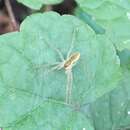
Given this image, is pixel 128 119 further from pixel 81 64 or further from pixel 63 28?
pixel 63 28

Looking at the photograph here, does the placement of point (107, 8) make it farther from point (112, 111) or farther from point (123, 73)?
point (112, 111)

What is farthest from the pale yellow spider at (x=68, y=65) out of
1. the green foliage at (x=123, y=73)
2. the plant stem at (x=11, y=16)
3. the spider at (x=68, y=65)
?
the plant stem at (x=11, y=16)

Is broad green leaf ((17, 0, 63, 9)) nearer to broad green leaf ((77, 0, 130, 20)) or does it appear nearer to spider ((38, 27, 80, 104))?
broad green leaf ((77, 0, 130, 20))

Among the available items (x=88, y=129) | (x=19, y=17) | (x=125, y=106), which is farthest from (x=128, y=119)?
(x=19, y=17)

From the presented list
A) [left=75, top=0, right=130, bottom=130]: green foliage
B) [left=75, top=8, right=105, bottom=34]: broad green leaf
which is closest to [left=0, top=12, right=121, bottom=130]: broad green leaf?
[left=75, top=0, right=130, bottom=130]: green foliage

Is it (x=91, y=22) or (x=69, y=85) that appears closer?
(x=69, y=85)

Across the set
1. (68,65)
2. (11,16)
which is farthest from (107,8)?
(11,16)
